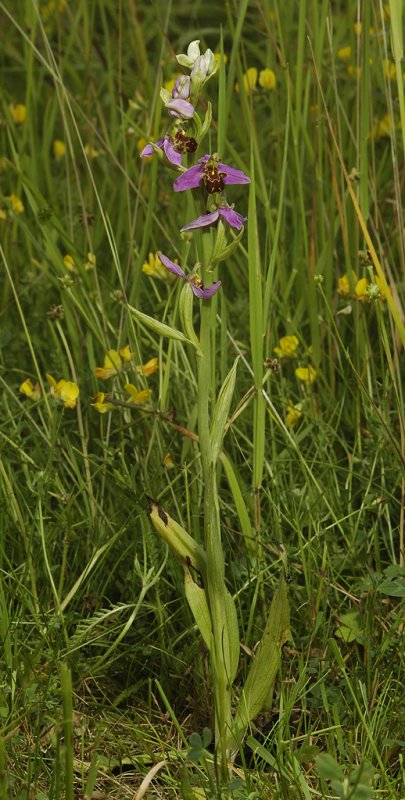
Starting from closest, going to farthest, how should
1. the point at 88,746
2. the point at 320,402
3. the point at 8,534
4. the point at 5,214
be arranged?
the point at 88,746 < the point at 8,534 < the point at 320,402 < the point at 5,214

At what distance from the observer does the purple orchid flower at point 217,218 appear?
107 cm

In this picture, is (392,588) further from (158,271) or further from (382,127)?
(382,127)

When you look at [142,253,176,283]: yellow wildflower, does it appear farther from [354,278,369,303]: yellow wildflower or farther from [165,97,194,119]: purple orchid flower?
[165,97,194,119]: purple orchid flower

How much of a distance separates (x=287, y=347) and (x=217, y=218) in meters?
0.64

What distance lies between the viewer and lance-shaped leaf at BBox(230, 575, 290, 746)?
1.19 meters

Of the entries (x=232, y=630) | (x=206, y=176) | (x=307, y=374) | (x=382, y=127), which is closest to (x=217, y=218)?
(x=206, y=176)

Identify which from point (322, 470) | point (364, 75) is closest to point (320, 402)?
point (322, 470)

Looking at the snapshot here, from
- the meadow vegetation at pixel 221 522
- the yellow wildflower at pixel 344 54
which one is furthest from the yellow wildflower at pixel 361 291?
the yellow wildflower at pixel 344 54

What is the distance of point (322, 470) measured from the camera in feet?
5.18

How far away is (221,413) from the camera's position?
115cm

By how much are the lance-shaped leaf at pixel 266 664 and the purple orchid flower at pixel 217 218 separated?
0.44m

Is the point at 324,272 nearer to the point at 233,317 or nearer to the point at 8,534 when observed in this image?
the point at 233,317

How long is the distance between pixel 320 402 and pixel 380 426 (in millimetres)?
231

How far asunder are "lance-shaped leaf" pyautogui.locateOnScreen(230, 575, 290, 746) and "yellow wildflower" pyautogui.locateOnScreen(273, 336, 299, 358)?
60cm
